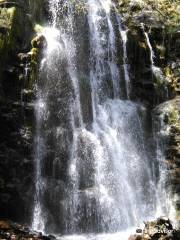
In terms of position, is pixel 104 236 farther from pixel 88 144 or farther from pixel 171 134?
pixel 171 134

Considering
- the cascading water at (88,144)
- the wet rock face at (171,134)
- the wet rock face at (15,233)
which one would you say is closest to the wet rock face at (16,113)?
the cascading water at (88,144)

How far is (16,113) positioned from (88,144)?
305 centimetres

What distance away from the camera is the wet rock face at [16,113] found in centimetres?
1559

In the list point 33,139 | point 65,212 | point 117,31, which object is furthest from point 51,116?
point 117,31

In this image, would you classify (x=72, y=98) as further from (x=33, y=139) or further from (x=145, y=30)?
(x=145, y=30)

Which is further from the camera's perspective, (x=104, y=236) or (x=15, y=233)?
(x=104, y=236)

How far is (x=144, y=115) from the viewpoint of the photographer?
63.5 feet

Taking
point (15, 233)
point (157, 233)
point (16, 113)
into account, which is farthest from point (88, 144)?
point (15, 233)

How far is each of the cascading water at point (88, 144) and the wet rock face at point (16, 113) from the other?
42 centimetres

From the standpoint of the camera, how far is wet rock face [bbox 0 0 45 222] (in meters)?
15.6

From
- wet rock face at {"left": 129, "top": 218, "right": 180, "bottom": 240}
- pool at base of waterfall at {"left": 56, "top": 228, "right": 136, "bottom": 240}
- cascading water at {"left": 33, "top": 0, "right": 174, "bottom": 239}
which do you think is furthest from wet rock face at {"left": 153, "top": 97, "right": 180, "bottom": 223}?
wet rock face at {"left": 129, "top": 218, "right": 180, "bottom": 240}

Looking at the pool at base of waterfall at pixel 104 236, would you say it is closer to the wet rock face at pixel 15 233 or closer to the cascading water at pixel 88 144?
the cascading water at pixel 88 144

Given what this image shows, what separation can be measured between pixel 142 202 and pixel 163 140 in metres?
3.08

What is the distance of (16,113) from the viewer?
54.2 feet
